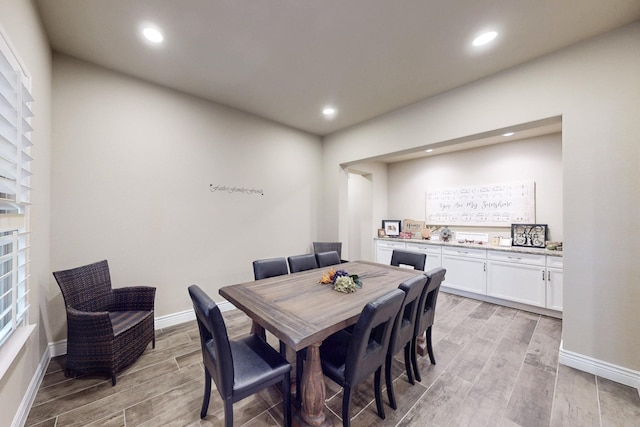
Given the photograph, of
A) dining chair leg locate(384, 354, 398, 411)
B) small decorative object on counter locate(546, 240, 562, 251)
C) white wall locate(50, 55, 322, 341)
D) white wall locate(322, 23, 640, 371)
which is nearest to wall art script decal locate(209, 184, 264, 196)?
white wall locate(50, 55, 322, 341)

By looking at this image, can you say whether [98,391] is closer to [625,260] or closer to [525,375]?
[525,375]

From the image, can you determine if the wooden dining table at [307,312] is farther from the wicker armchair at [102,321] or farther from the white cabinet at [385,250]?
the white cabinet at [385,250]

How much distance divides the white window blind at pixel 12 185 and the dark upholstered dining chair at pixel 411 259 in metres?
3.33

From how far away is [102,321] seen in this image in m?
1.93

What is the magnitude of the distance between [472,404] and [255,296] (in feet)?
5.99

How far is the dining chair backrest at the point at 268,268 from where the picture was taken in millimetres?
2613

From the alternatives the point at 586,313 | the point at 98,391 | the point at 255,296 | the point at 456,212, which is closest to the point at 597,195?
the point at 586,313

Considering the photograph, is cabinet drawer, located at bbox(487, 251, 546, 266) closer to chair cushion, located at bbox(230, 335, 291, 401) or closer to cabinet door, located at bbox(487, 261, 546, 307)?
cabinet door, located at bbox(487, 261, 546, 307)

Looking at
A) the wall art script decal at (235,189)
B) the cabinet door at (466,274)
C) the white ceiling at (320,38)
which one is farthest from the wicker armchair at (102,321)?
the cabinet door at (466,274)

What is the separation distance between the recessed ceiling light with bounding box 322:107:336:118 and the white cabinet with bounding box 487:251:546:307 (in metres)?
3.31

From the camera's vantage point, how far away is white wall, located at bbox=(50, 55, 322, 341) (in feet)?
7.95

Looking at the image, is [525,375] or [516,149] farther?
[516,149]

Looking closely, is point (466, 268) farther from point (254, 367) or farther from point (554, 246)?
point (254, 367)

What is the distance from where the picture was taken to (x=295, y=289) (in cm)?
213
